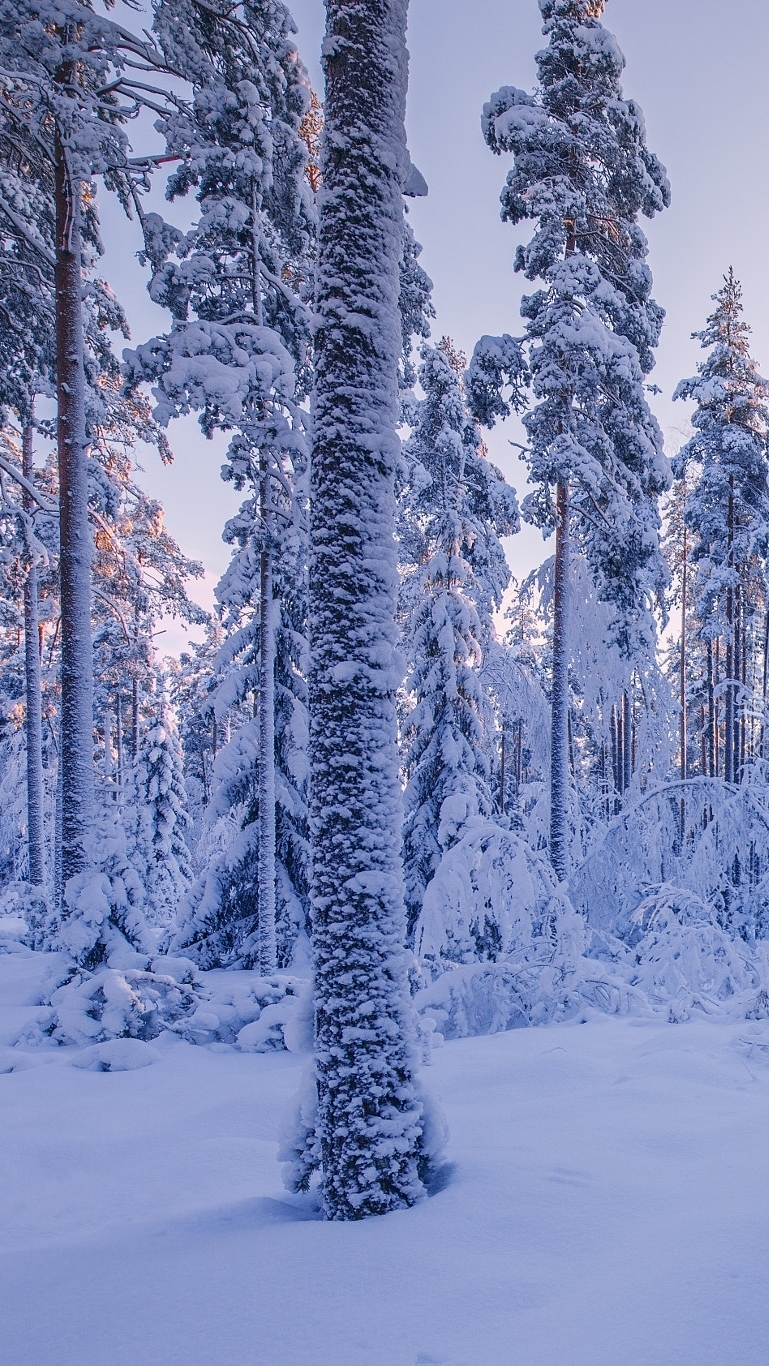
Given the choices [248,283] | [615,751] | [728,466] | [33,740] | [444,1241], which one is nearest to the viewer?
[444,1241]

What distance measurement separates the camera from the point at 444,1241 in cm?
316

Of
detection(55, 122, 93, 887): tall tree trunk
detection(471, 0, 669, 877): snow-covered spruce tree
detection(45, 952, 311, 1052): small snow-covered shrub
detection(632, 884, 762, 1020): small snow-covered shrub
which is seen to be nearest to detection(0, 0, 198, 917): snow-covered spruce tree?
detection(55, 122, 93, 887): tall tree trunk

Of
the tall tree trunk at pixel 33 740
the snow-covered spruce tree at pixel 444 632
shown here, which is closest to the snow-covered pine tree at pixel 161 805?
the tall tree trunk at pixel 33 740

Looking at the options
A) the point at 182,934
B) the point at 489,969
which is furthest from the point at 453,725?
the point at 182,934

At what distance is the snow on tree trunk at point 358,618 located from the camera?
372 cm

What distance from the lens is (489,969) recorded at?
9.09m

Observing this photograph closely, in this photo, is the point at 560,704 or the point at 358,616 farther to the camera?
the point at 560,704

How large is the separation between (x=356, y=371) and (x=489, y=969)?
24.8ft

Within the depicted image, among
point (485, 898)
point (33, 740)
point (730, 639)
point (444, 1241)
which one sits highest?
point (730, 639)

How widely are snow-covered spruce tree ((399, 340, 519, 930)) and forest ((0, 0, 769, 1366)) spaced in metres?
0.08

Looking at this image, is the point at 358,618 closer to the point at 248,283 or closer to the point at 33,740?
the point at 248,283

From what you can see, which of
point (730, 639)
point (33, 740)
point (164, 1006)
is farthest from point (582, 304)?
point (33, 740)

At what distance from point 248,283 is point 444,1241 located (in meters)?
11.6

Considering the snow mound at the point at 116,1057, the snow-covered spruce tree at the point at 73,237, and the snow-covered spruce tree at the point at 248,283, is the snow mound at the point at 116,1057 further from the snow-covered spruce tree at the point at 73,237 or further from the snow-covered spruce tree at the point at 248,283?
the snow-covered spruce tree at the point at 248,283
